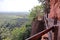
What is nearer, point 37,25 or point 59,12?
point 59,12

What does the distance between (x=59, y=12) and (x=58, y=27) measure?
47 centimetres

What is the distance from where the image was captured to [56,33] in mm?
3338

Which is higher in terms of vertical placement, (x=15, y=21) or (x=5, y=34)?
(x=15, y=21)

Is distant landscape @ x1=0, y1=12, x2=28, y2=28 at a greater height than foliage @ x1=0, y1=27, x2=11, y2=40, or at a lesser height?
greater

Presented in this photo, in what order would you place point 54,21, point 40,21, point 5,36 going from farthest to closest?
point 5,36
point 40,21
point 54,21

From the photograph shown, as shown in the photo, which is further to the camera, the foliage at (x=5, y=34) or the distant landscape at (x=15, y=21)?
the distant landscape at (x=15, y=21)

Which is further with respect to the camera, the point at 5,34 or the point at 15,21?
the point at 15,21

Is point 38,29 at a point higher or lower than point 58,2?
lower

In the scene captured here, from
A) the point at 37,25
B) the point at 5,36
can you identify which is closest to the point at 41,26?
the point at 37,25

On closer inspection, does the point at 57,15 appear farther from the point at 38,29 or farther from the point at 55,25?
the point at 38,29

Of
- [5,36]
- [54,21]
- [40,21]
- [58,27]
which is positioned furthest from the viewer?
[5,36]

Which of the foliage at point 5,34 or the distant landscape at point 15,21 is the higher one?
the distant landscape at point 15,21

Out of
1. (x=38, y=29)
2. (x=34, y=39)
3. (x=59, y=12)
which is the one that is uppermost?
(x=59, y=12)

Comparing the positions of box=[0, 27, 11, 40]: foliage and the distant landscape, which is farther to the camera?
the distant landscape
